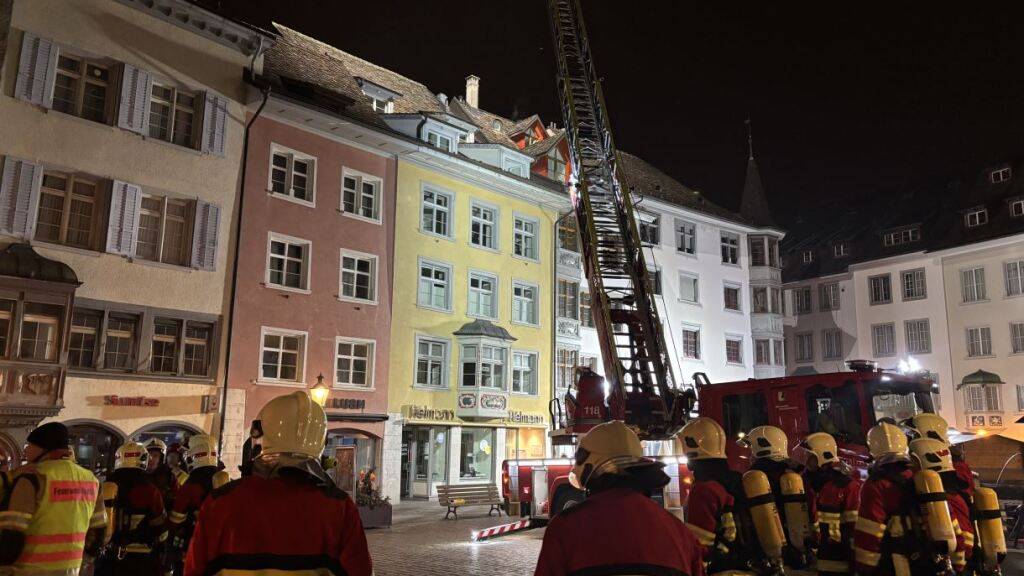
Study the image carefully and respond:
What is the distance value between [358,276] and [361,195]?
8.67 feet

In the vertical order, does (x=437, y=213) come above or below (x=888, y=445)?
above

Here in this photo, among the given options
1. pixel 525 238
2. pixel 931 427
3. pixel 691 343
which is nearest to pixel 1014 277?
pixel 691 343

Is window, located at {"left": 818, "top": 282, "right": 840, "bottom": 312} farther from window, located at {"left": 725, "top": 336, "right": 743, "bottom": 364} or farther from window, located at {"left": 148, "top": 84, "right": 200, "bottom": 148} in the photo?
window, located at {"left": 148, "top": 84, "right": 200, "bottom": 148}

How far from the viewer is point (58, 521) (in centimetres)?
536

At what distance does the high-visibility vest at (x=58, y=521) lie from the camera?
5250 millimetres

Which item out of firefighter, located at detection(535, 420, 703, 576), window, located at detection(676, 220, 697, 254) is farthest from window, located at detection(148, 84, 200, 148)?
window, located at detection(676, 220, 697, 254)

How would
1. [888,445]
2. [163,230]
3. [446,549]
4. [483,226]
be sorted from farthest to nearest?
[483,226], [163,230], [446,549], [888,445]

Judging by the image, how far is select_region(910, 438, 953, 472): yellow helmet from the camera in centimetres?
635

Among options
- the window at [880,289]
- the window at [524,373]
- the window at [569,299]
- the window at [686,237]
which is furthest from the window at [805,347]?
the window at [524,373]

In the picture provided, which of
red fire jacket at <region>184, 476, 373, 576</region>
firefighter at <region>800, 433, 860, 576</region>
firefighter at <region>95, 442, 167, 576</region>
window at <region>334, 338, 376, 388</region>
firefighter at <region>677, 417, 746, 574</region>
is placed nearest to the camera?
red fire jacket at <region>184, 476, 373, 576</region>

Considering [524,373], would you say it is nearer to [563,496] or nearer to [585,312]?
[585,312]

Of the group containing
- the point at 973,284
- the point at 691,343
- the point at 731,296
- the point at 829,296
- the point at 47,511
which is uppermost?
the point at 829,296

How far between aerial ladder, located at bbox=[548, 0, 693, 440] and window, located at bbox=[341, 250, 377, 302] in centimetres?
1020

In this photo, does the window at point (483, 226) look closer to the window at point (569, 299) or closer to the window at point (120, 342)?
the window at point (569, 299)
